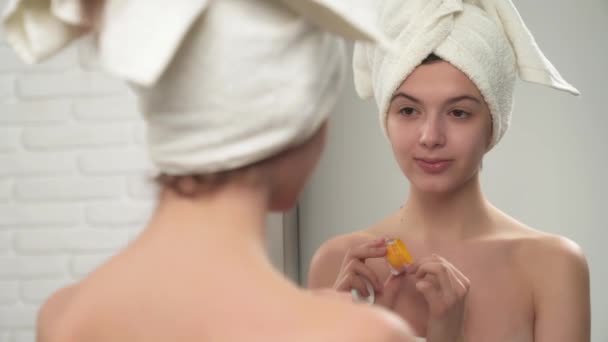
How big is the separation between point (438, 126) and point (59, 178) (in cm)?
129

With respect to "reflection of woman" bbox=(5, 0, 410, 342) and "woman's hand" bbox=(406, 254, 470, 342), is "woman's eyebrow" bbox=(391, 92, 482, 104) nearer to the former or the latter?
"woman's hand" bbox=(406, 254, 470, 342)

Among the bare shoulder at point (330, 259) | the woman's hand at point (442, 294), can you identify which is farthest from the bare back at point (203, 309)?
the bare shoulder at point (330, 259)

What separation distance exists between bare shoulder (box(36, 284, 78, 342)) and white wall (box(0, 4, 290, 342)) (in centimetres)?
136

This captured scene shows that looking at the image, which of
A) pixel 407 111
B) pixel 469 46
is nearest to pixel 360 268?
pixel 407 111

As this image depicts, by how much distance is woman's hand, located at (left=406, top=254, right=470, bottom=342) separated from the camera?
5.22 ft

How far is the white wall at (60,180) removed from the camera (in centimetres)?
238

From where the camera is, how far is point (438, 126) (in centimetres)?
157

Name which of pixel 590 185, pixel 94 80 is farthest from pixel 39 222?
pixel 590 185

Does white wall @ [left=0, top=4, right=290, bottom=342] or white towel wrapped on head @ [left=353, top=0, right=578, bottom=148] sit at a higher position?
white towel wrapped on head @ [left=353, top=0, right=578, bottom=148]

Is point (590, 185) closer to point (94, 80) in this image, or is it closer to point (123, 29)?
point (94, 80)

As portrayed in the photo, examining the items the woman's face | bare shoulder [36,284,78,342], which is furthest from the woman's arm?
bare shoulder [36,284,78,342]

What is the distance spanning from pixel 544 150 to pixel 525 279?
0.87 m

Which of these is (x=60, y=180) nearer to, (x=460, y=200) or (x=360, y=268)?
(x=360, y=268)

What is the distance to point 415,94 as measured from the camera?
161 cm
